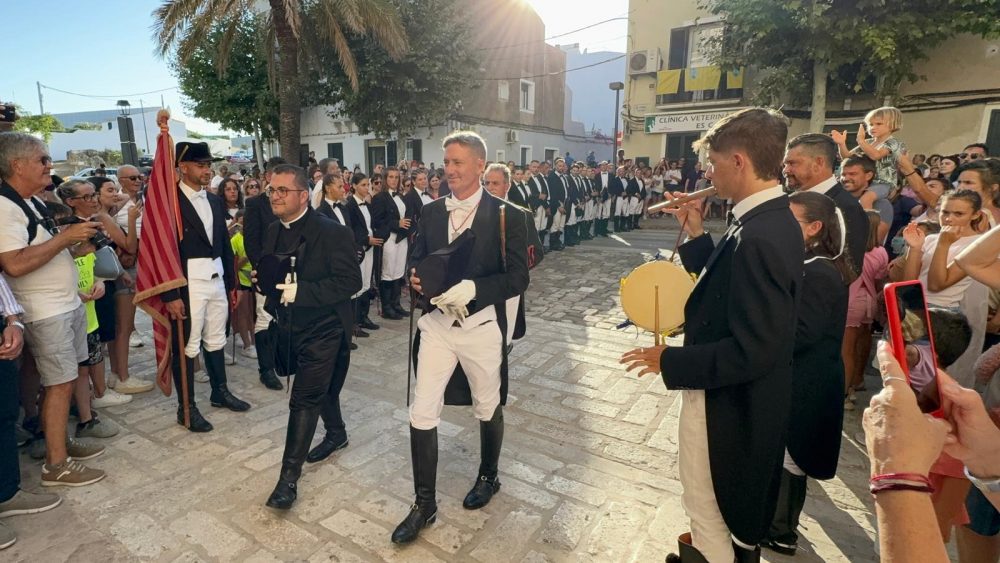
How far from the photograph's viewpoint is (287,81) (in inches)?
457

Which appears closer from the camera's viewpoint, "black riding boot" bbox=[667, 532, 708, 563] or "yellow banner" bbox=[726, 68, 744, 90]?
"black riding boot" bbox=[667, 532, 708, 563]

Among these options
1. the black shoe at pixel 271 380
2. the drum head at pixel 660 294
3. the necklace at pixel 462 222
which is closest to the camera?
the drum head at pixel 660 294

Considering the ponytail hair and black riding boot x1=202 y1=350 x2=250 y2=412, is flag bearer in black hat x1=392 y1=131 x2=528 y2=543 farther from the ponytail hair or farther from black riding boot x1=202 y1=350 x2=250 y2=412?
black riding boot x1=202 y1=350 x2=250 y2=412

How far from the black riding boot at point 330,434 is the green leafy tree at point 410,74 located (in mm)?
14996

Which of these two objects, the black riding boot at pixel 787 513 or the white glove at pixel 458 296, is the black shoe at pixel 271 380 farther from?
the black riding boot at pixel 787 513

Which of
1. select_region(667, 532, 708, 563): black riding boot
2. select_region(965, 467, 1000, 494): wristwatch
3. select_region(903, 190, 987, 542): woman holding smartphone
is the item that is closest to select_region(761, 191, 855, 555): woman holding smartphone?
select_region(903, 190, 987, 542): woman holding smartphone

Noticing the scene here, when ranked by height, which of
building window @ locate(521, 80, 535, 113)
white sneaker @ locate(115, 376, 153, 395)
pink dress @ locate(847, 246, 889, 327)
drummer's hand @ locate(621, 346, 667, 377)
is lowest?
white sneaker @ locate(115, 376, 153, 395)

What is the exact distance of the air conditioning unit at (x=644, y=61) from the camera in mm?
19500

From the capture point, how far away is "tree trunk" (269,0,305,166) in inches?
434

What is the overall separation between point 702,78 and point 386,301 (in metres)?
16.1

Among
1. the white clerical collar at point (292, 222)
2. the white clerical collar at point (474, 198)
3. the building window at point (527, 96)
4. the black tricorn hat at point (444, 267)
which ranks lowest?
the black tricorn hat at point (444, 267)

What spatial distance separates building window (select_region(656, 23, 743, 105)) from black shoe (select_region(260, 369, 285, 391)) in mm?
17903

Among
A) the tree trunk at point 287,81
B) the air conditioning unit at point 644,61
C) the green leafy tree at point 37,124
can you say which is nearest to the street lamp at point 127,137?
the tree trunk at point 287,81

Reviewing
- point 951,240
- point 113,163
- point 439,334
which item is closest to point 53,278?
point 439,334
